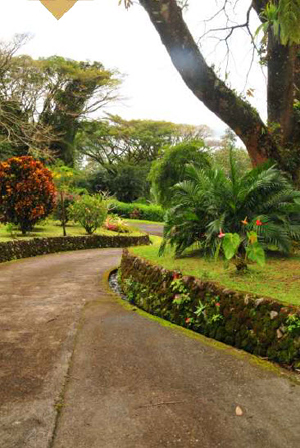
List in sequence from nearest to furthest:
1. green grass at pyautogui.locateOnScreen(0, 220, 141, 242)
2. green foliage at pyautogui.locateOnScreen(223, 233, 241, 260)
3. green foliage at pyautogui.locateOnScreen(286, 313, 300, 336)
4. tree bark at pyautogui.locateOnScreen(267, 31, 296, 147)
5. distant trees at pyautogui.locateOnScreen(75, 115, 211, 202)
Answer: green foliage at pyautogui.locateOnScreen(286, 313, 300, 336) < green foliage at pyautogui.locateOnScreen(223, 233, 241, 260) < tree bark at pyautogui.locateOnScreen(267, 31, 296, 147) < green grass at pyautogui.locateOnScreen(0, 220, 141, 242) < distant trees at pyautogui.locateOnScreen(75, 115, 211, 202)

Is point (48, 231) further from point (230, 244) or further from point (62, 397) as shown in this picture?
point (62, 397)

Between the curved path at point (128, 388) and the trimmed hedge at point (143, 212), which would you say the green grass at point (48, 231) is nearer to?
the curved path at point (128, 388)

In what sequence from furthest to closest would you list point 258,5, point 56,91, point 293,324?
point 56,91, point 258,5, point 293,324

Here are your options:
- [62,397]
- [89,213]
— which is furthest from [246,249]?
[89,213]

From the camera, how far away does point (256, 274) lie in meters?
5.10

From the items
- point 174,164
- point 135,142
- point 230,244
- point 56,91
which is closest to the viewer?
point 230,244

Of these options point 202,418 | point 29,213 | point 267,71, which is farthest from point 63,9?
point 29,213

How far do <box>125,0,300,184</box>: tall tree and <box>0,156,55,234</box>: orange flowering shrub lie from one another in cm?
746

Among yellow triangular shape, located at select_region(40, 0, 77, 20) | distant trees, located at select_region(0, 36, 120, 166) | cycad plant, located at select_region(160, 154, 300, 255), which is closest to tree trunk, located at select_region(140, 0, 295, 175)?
cycad plant, located at select_region(160, 154, 300, 255)

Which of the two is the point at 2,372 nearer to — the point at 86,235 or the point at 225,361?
the point at 225,361

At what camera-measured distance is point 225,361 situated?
3.83 meters

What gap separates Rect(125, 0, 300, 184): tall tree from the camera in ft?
20.8

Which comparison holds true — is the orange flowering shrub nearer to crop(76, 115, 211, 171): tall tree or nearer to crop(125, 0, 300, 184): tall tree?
crop(125, 0, 300, 184): tall tree

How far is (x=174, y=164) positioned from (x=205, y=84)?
19.6ft
